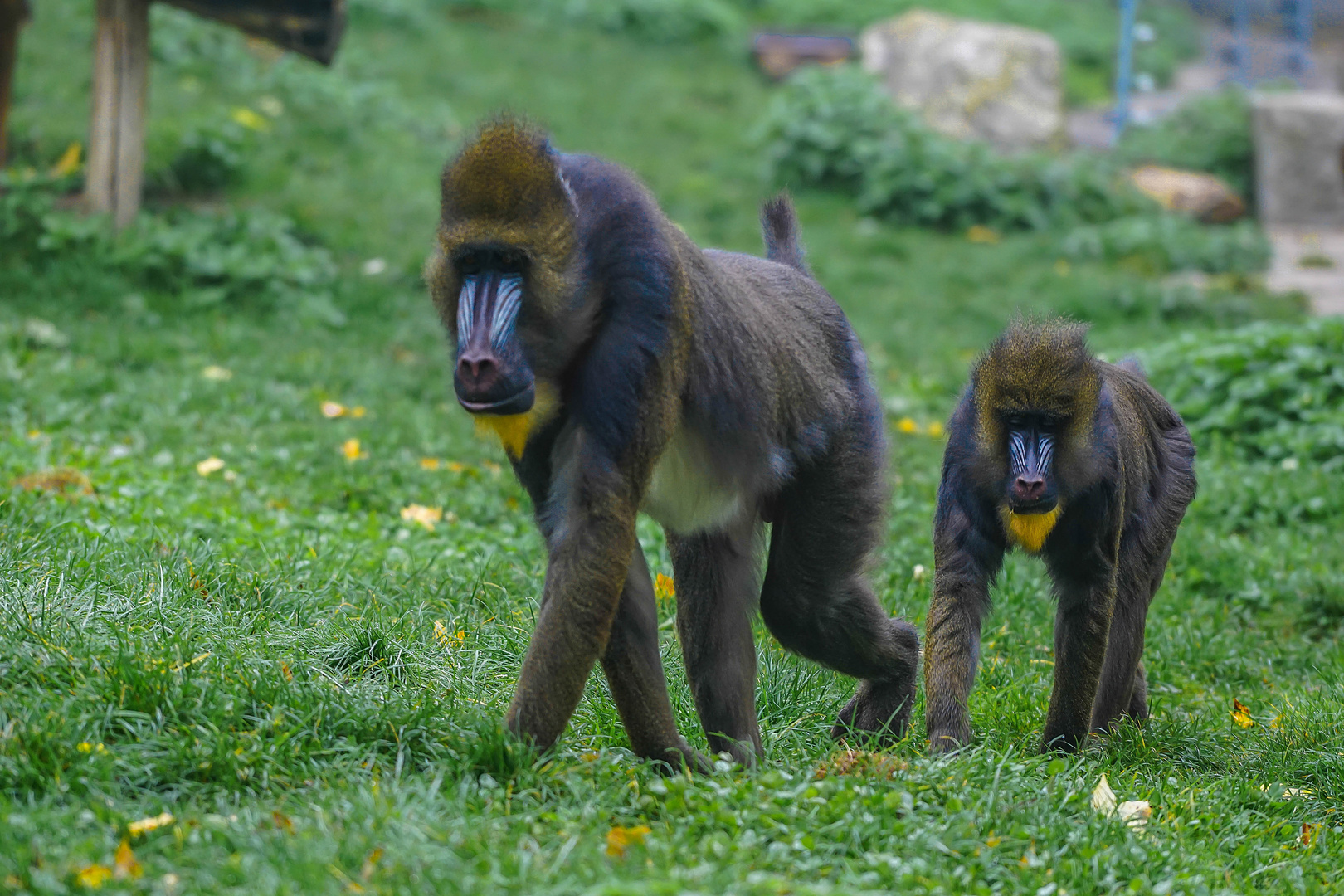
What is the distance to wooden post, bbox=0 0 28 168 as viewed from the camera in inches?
349

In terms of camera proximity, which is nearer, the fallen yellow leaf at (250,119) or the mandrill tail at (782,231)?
the mandrill tail at (782,231)

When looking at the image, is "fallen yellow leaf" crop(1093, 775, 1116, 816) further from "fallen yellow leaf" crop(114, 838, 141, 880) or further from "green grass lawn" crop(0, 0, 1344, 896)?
"fallen yellow leaf" crop(114, 838, 141, 880)

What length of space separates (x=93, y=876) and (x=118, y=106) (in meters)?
7.23

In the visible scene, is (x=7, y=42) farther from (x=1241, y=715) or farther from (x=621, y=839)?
(x=1241, y=715)

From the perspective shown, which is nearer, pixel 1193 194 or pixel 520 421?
pixel 520 421

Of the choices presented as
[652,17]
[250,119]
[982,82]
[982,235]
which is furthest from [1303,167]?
[250,119]

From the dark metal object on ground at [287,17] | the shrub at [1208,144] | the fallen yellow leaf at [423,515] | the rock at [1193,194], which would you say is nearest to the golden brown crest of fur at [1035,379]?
the fallen yellow leaf at [423,515]

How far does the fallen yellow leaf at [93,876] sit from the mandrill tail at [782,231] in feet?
8.79

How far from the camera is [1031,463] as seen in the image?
4020 mm

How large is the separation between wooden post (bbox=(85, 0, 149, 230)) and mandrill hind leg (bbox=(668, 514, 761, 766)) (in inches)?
249

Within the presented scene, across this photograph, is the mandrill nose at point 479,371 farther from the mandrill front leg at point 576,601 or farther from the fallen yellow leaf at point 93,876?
the fallen yellow leaf at point 93,876

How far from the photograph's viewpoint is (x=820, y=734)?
166 inches

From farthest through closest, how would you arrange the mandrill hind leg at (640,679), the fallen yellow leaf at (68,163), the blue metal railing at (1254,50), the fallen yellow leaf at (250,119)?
the blue metal railing at (1254,50)
the fallen yellow leaf at (250,119)
the fallen yellow leaf at (68,163)
the mandrill hind leg at (640,679)

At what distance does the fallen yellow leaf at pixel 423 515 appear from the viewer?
19.0ft
